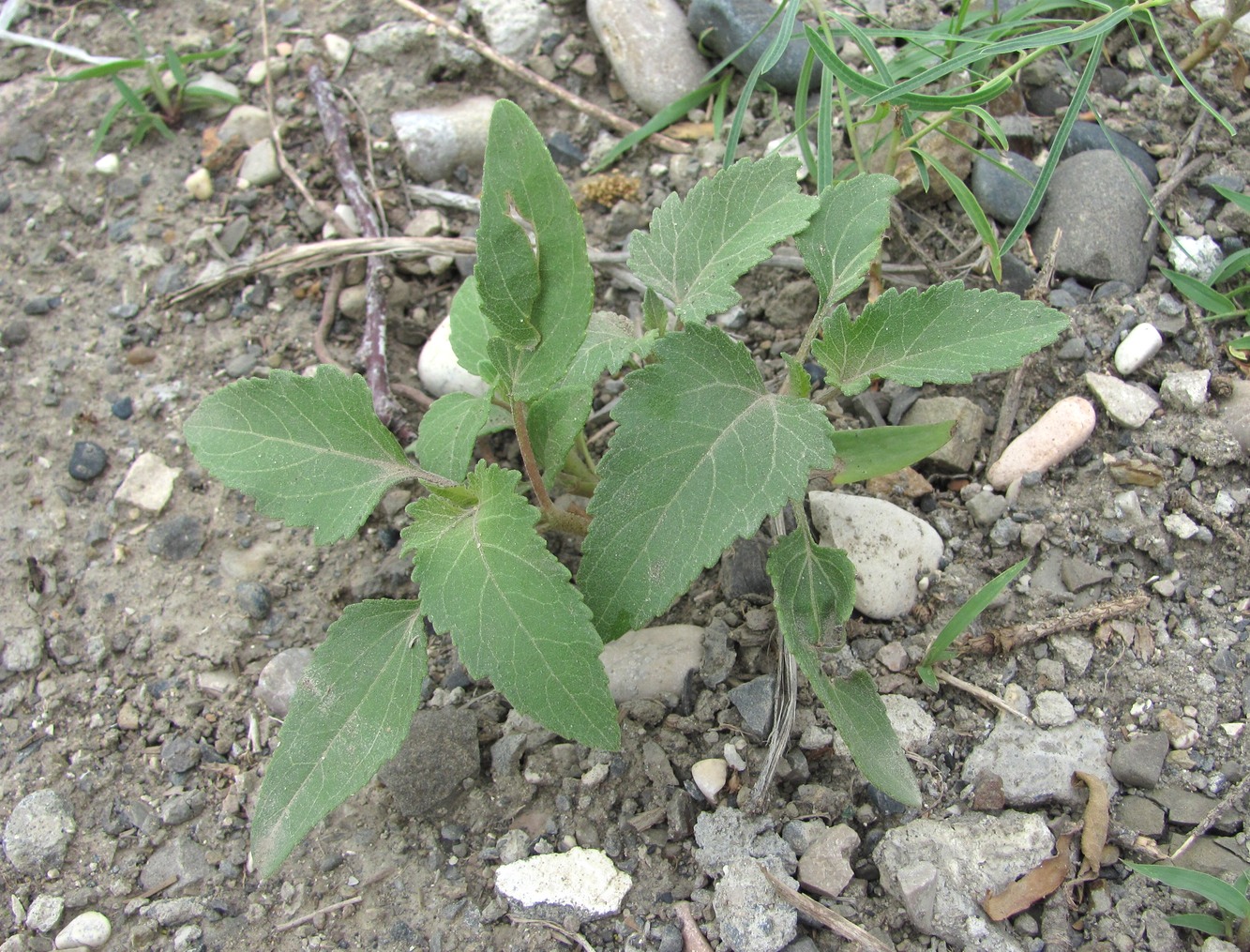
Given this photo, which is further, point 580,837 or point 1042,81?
point 1042,81

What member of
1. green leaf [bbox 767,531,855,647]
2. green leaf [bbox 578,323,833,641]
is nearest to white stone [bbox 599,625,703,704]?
green leaf [bbox 767,531,855,647]

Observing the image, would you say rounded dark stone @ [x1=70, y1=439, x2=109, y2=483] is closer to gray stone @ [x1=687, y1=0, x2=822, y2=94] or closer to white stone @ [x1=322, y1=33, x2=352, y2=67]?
white stone @ [x1=322, y1=33, x2=352, y2=67]

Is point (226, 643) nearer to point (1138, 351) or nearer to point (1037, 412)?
point (1037, 412)

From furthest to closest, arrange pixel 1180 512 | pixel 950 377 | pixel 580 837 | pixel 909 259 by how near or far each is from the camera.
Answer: pixel 909 259 < pixel 1180 512 < pixel 580 837 < pixel 950 377

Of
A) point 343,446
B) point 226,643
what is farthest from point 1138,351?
point 226,643

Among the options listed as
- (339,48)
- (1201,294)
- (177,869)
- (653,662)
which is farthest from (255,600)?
(1201,294)

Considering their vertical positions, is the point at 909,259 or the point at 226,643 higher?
the point at 909,259
